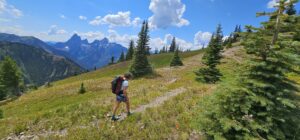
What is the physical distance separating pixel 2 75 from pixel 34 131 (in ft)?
161

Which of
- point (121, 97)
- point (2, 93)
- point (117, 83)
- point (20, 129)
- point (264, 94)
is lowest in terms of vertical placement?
point (2, 93)

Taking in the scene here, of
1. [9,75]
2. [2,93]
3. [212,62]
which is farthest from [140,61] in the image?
[2,93]

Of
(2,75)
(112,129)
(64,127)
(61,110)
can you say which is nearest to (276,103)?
(112,129)

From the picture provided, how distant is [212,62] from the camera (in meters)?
25.7

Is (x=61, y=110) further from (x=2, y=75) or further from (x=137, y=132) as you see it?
(x=2, y=75)

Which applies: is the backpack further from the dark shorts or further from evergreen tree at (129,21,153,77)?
evergreen tree at (129,21,153,77)

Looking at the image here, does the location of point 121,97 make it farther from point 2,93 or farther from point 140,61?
point 2,93

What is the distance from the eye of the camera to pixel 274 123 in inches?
265

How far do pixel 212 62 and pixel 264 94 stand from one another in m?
19.3

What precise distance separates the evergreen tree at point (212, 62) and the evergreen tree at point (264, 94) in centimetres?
1844

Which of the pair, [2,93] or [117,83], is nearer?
[117,83]

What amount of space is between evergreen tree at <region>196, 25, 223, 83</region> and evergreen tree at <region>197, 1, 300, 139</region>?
60.5 ft

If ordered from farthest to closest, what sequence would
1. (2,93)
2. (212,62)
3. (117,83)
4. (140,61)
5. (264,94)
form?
(2,93) → (140,61) → (212,62) → (117,83) → (264,94)

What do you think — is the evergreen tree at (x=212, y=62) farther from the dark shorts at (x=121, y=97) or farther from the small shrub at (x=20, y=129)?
the small shrub at (x=20, y=129)
